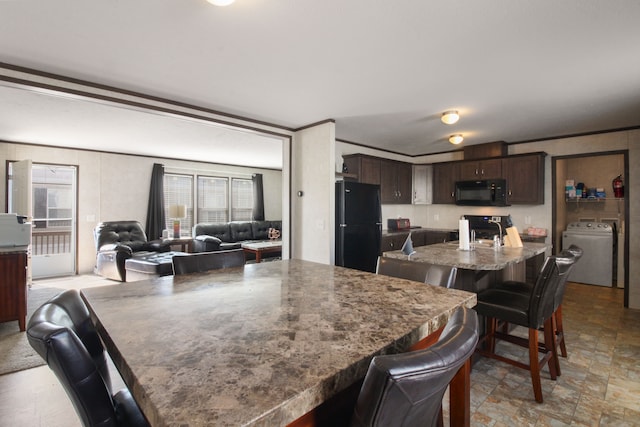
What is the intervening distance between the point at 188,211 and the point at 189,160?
1.21 m

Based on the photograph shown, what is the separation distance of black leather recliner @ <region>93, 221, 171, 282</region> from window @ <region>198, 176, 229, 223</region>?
→ 1951 millimetres

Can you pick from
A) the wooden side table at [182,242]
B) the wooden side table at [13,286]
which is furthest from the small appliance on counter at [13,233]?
the wooden side table at [182,242]

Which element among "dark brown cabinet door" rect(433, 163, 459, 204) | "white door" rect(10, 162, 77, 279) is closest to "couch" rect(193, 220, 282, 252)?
"white door" rect(10, 162, 77, 279)

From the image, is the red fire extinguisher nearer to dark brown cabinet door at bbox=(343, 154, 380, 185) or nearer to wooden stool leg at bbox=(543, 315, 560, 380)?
dark brown cabinet door at bbox=(343, 154, 380, 185)

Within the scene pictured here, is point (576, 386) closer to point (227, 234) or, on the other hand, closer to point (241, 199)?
point (227, 234)

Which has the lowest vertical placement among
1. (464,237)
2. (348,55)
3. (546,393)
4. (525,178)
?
(546,393)

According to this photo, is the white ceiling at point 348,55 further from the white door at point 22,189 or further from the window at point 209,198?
the window at point 209,198

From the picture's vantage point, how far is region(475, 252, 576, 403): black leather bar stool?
2061mm

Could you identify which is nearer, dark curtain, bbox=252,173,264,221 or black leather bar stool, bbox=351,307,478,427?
black leather bar stool, bbox=351,307,478,427

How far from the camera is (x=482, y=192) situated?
5379mm

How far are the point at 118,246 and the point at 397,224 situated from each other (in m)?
4.82

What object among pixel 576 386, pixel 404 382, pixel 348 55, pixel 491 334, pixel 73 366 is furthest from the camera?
pixel 491 334

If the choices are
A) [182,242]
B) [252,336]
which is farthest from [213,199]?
[252,336]

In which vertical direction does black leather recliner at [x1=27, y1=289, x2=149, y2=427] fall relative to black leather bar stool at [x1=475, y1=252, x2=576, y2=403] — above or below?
above
